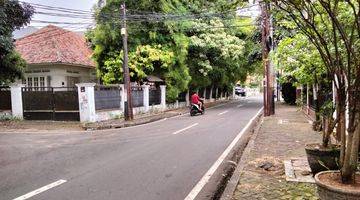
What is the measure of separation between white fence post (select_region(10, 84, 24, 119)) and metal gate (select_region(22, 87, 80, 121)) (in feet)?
0.73

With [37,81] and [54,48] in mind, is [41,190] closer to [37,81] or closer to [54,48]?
[54,48]

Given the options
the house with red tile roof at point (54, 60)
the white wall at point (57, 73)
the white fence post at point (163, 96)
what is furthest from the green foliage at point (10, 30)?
the white fence post at point (163, 96)

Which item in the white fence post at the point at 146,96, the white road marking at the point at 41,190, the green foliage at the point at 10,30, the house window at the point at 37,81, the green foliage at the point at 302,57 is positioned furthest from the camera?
the house window at the point at 37,81

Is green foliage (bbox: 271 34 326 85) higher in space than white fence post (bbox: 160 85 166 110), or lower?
higher

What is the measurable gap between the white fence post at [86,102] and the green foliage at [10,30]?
182 inches

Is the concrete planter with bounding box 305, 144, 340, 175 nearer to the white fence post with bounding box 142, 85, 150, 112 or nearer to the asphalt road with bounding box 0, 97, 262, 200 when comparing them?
the asphalt road with bounding box 0, 97, 262, 200

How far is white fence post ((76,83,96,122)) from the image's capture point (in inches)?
793

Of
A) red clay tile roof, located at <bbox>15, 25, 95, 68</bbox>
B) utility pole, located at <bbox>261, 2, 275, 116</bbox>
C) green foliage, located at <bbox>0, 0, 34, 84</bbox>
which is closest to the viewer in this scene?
green foliage, located at <bbox>0, 0, 34, 84</bbox>

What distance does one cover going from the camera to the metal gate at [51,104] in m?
20.8

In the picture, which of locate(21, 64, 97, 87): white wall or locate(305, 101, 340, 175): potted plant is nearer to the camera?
locate(305, 101, 340, 175): potted plant

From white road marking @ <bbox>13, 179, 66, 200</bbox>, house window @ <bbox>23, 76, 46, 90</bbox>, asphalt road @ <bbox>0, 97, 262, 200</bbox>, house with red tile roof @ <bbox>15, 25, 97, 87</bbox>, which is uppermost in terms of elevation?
house with red tile roof @ <bbox>15, 25, 97, 87</bbox>

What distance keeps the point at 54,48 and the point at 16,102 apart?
814cm

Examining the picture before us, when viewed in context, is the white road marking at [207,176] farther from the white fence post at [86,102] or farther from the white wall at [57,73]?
the white wall at [57,73]

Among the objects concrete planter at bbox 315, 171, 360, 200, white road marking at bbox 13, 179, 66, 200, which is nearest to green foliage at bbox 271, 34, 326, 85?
concrete planter at bbox 315, 171, 360, 200
